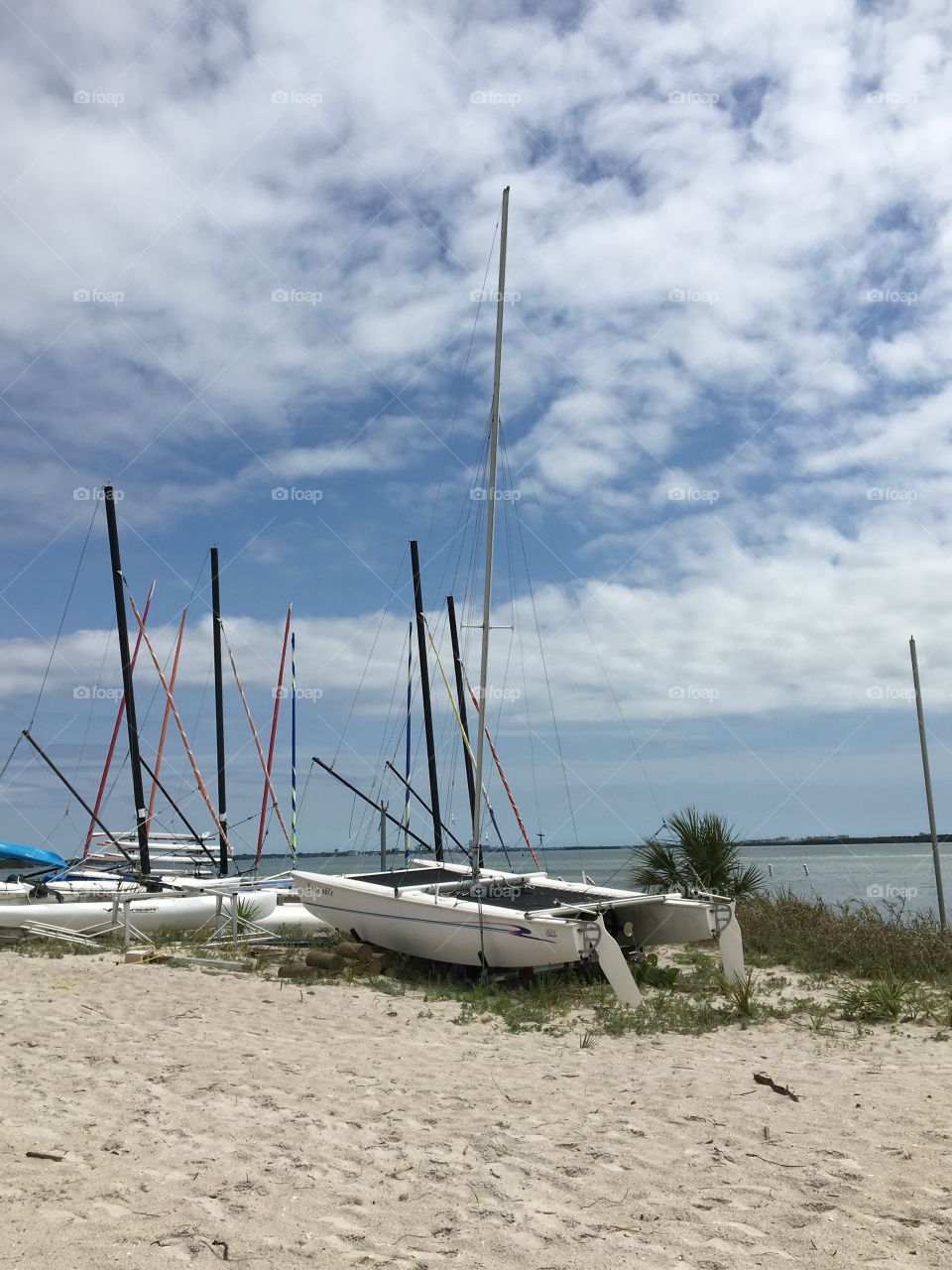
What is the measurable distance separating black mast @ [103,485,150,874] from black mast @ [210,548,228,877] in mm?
4516

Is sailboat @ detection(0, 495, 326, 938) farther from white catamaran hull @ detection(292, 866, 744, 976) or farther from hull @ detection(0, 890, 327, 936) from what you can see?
white catamaran hull @ detection(292, 866, 744, 976)

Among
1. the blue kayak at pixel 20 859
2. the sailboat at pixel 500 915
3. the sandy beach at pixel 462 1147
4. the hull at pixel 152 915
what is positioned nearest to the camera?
the sandy beach at pixel 462 1147

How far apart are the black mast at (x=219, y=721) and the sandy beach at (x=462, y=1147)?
17453mm

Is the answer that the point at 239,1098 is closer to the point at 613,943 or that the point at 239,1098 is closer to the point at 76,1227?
the point at 76,1227

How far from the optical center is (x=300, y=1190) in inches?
196

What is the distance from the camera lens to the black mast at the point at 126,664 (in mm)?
21531

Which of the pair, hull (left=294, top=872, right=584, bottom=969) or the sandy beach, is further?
hull (left=294, top=872, right=584, bottom=969)

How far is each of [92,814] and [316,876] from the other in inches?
398

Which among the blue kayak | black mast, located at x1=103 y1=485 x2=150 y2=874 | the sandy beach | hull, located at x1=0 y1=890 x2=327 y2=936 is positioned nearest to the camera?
the sandy beach

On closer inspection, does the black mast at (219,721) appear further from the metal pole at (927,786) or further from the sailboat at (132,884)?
the metal pole at (927,786)

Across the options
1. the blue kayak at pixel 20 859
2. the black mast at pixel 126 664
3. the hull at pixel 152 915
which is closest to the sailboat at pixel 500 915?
the hull at pixel 152 915

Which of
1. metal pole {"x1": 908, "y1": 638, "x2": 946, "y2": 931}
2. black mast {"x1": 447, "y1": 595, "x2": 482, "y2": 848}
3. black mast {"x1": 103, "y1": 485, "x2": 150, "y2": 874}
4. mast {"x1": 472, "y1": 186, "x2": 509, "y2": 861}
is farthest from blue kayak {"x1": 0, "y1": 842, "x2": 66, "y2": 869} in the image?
metal pole {"x1": 908, "y1": 638, "x2": 946, "y2": 931}

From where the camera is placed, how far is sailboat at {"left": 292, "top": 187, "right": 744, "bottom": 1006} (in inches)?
423

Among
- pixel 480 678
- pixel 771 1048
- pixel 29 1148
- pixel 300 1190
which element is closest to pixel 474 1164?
pixel 300 1190
